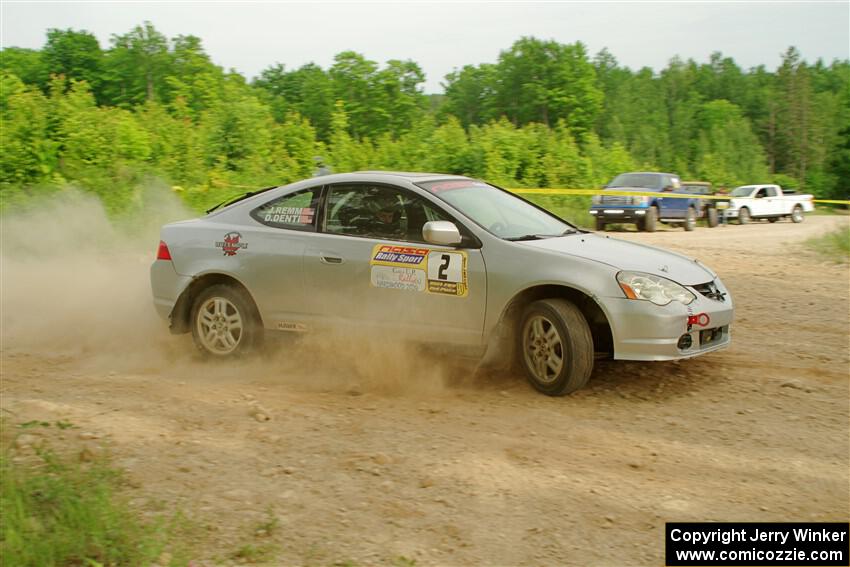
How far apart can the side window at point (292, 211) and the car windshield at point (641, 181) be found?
19.7 meters

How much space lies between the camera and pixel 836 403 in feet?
19.7

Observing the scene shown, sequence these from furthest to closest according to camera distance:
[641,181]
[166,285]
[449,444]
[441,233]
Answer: [641,181] < [166,285] < [441,233] < [449,444]

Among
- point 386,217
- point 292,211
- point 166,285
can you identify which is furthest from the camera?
point 166,285

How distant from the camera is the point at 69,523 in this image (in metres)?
3.78

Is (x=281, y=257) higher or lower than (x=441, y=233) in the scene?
lower

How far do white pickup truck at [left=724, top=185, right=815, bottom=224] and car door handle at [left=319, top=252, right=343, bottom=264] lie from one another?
92.1 ft

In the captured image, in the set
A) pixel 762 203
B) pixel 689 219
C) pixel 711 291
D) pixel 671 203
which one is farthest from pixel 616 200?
pixel 711 291

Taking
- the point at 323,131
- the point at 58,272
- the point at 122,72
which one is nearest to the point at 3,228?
the point at 58,272

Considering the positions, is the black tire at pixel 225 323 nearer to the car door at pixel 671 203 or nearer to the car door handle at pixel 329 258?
the car door handle at pixel 329 258

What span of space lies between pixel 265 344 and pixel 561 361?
8.74 ft

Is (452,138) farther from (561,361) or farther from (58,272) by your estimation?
(561,361)

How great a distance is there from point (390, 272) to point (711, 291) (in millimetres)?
2461

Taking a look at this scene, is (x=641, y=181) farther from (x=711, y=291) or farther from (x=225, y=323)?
(x=225, y=323)

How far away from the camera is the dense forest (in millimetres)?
17328
